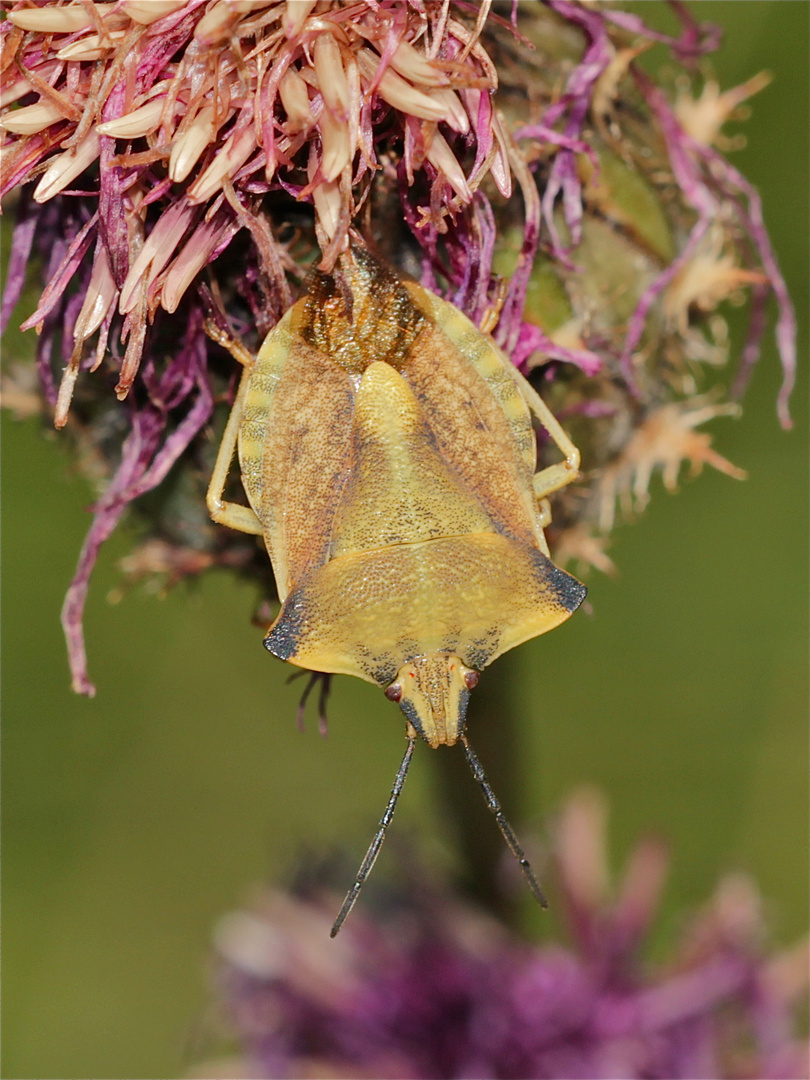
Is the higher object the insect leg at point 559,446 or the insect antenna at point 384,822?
the insect leg at point 559,446

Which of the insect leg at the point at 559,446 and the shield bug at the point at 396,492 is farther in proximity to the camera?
the insect leg at the point at 559,446

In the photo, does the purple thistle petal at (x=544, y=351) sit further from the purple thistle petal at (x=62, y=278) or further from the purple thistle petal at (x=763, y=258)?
the purple thistle petal at (x=62, y=278)

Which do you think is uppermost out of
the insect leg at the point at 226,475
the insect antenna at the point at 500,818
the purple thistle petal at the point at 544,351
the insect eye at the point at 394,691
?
the purple thistle petal at the point at 544,351

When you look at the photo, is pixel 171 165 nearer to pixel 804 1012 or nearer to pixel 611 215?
pixel 611 215

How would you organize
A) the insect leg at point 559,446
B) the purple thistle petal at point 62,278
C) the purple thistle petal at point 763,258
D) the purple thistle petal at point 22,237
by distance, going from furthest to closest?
1. the purple thistle petal at point 763,258
2. the purple thistle petal at point 22,237
3. the insect leg at point 559,446
4. the purple thistle petal at point 62,278

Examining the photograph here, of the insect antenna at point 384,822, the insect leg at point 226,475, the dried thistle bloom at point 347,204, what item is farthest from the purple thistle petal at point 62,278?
the insect antenna at point 384,822

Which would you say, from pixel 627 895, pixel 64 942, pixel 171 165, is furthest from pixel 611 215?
pixel 64 942

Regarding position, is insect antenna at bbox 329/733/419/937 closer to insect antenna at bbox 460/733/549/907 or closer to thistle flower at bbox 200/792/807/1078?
insect antenna at bbox 460/733/549/907

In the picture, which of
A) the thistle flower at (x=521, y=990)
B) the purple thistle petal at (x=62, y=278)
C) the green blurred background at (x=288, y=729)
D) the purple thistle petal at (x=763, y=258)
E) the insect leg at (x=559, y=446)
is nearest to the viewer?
the purple thistle petal at (x=62, y=278)

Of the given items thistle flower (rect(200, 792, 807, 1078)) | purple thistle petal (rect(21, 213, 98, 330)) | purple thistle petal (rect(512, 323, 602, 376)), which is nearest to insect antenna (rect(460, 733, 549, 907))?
purple thistle petal (rect(512, 323, 602, 376))
